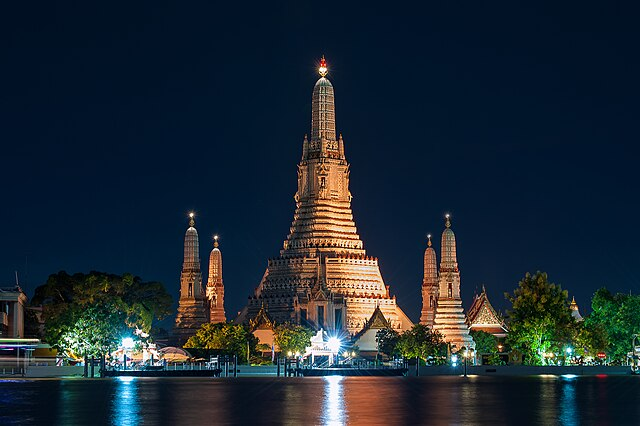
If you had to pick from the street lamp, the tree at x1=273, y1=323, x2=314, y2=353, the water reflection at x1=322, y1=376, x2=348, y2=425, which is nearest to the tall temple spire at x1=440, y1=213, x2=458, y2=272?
the tree at x1=273, y1=323, x2=314, y2=353

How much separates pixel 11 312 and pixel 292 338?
29143 mm

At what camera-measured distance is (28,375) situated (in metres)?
Result: 104

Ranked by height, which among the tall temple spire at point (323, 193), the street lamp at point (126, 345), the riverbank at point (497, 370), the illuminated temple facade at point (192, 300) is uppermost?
the tall temple spire at point (323, 193)

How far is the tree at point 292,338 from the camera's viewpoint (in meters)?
134

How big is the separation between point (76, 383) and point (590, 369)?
160ft

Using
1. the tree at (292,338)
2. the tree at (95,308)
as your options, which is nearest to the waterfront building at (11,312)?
the tree at (95,308)

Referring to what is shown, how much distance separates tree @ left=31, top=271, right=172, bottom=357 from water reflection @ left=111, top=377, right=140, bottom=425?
17.3 meters

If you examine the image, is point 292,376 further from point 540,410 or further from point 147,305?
point 540,410

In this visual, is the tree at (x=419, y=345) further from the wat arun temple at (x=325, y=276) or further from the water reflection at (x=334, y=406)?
the water reflection at (x=334, y=406)

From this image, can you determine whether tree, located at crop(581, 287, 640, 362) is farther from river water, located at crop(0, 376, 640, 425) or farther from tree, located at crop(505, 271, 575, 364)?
river water, located at crop(0, 376, 640, 425)

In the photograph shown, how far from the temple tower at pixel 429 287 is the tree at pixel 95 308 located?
37079mm

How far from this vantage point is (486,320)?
535 ft

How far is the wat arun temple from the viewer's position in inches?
5699

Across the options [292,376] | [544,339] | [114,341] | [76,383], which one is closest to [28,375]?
[114,341]
